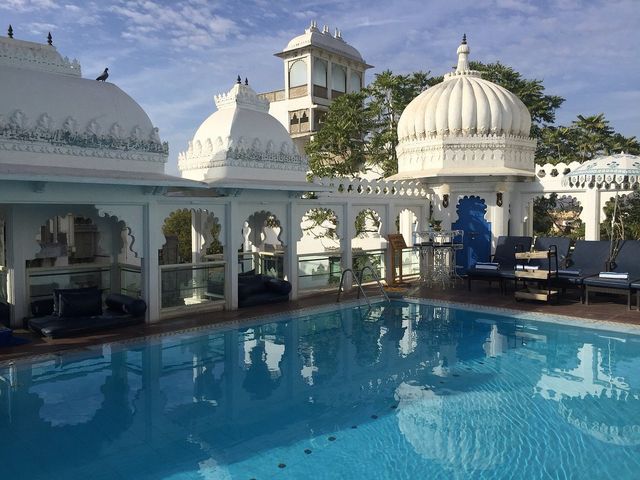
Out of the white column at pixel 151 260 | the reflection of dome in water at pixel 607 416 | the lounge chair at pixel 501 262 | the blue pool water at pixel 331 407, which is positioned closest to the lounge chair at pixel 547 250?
the lounge chair at pixel 501 262

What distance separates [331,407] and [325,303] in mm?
5593

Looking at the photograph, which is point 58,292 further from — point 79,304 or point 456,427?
point 456,427

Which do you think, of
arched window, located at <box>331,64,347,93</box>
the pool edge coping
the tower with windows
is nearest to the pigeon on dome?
the pool edge coping

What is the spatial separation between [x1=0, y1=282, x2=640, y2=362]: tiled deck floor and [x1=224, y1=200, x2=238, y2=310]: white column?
0.37 meters

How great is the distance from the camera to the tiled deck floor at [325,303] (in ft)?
26.2

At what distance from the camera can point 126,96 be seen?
9477mm

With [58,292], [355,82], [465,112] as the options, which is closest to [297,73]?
[355,82]

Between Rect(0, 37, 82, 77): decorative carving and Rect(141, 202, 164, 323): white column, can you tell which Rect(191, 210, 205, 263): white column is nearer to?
Rect(141, 202, 164, 323): white column

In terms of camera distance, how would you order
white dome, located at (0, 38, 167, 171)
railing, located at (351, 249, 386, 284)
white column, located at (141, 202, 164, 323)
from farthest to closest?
railing, located at (351, 249, 386, 284), white column, located at (141, 202, 164, 323), white dome, located at (0, 38, 167, 171)

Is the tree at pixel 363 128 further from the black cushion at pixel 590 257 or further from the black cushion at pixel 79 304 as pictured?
the black cushion at pixel 79 304

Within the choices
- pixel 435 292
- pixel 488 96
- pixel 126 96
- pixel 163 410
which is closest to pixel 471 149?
pixel 488 96

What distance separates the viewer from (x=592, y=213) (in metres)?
13.0

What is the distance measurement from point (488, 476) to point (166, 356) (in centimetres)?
490

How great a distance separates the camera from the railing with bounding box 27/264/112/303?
9406mm
